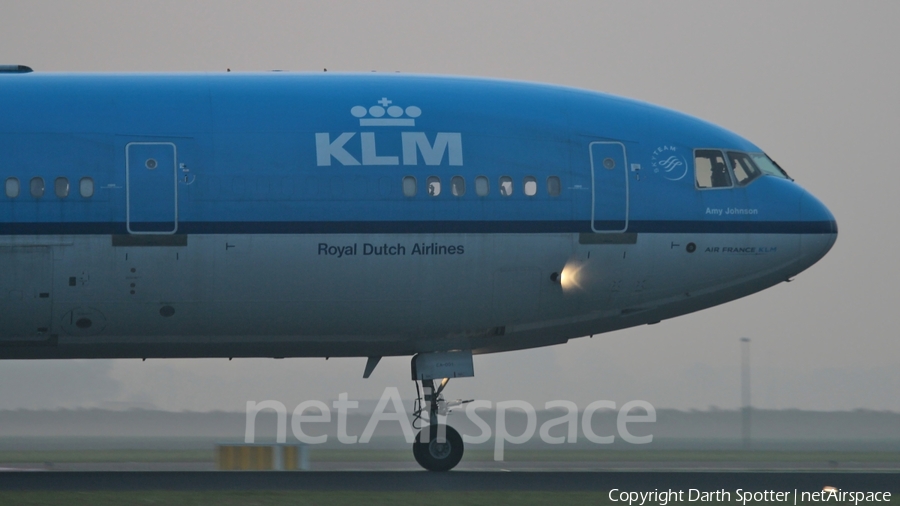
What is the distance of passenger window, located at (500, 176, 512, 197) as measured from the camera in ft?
71.7

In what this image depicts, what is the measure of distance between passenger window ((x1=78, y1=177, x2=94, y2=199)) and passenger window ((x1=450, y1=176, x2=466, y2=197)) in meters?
6.58

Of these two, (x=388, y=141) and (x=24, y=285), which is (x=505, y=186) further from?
(x=24, y=285)

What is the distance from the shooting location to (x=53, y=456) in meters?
39.4

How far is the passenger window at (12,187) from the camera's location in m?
21.0

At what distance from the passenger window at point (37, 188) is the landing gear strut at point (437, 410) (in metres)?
7.75

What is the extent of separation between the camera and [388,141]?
21.9 meters

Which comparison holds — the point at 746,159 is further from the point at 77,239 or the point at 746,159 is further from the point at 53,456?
the point at 53,456

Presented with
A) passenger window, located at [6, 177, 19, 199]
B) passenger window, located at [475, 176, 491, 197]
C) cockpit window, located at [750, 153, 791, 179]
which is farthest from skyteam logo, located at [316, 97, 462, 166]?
cockpit window, located at [750, 153, 791, 179]

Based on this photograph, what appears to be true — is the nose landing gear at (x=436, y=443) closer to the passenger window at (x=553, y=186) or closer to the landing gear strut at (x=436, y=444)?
the landing gear strut at (x=436, y=444)

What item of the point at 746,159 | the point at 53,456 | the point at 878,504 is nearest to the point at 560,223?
the point at 746,159

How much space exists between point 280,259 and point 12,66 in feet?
23.7

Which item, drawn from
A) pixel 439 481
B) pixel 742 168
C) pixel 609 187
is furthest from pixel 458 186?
pixel 742 168

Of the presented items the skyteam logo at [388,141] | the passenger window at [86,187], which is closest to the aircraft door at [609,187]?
the skyteam logo at [388,141]

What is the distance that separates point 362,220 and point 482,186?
2361 millimetres
